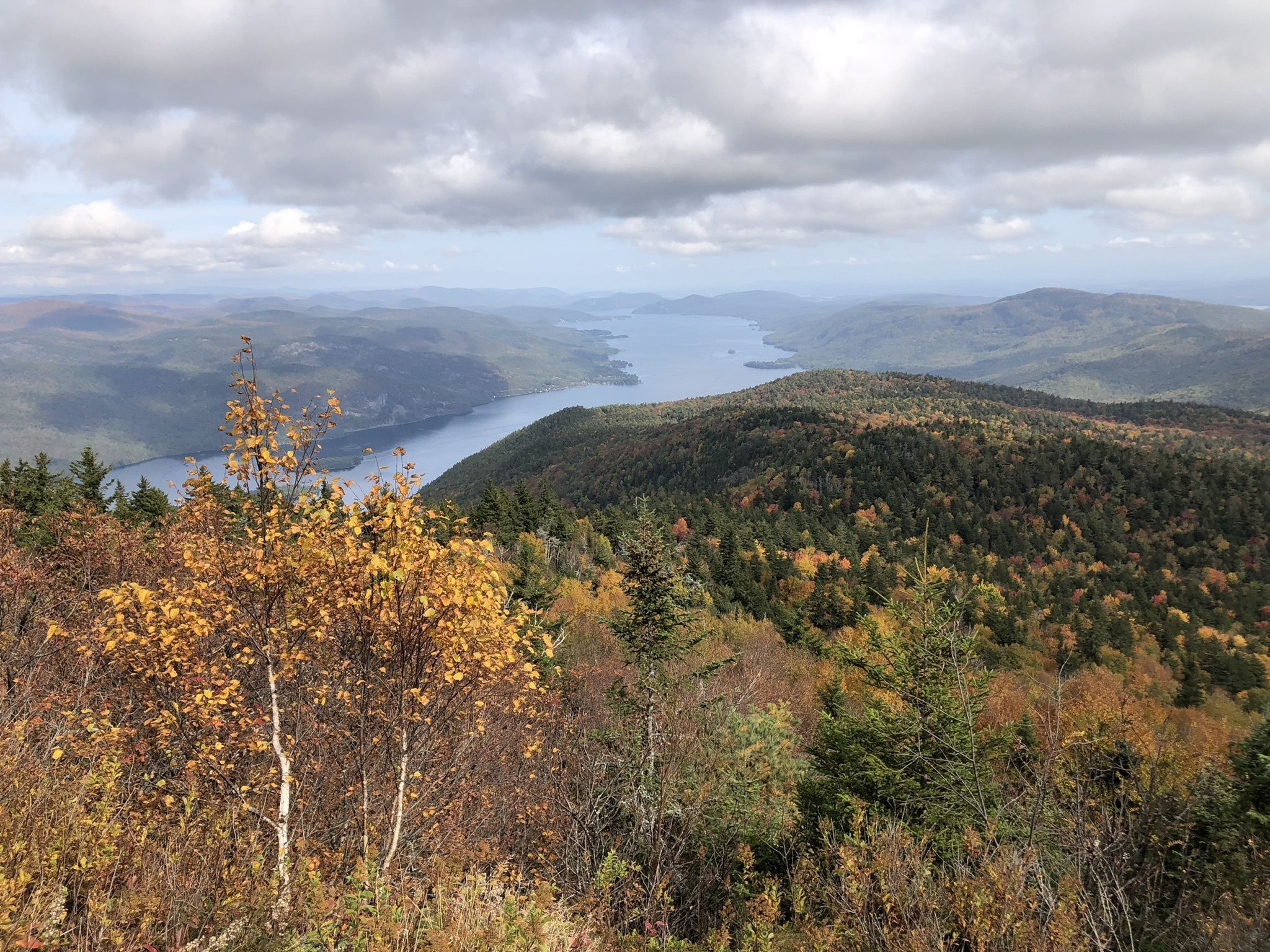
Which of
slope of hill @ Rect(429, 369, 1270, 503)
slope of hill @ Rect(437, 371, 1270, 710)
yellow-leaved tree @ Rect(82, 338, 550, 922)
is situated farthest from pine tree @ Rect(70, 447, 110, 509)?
slope of hill @ Rect(429, 369, 1270, 503)

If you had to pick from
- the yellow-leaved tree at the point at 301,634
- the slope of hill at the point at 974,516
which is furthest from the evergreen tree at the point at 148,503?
the yellow-leaved tree at the point at 301,634

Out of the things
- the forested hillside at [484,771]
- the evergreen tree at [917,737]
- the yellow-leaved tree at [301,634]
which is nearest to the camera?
the forested hillside at [484,771]

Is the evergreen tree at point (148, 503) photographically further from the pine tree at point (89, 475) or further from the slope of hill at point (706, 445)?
the slope of hill at point (706, 445)

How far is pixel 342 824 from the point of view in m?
9.12

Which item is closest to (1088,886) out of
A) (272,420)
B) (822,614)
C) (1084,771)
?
(1084,771)

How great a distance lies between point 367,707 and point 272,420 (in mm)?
3626

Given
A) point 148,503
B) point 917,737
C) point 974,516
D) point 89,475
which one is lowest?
point 974,516

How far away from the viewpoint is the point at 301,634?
7.92 metres

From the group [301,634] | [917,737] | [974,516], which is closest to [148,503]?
[301,634]

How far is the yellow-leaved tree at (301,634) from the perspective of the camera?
22.3ft

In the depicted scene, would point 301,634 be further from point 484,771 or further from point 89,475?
point 89,475

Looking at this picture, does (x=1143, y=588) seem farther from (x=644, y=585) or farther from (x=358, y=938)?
(x=358, y=938)

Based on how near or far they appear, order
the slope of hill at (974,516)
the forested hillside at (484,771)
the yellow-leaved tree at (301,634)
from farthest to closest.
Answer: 1. the slope of hill at (974,516)
2. the yellow-leaved tree at (301,634)
3. the forested hillside at (484,771)

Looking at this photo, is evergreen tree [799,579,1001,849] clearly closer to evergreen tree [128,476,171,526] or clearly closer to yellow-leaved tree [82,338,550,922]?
yellow-leaved tree [82,338,550,922]
